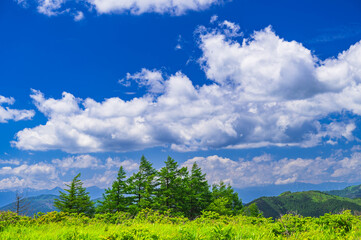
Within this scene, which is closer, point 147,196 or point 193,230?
point 193,230

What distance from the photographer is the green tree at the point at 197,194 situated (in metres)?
48.7

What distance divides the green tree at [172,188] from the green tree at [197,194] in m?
1.73

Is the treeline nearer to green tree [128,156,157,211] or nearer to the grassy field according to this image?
green tree [128,156,157,211]

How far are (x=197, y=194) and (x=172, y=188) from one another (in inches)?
252

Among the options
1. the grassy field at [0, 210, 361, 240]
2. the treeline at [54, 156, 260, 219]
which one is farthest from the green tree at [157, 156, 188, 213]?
the grassy field at [0, 210, 361, 240]

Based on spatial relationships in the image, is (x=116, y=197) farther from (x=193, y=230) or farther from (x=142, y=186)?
(x=193, y=230)

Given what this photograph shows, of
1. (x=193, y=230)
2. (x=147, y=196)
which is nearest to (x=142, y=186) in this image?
(x=147, y=196)

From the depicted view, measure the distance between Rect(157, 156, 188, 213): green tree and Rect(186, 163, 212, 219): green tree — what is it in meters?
1.73

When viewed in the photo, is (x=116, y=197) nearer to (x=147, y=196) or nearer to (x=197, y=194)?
(x=147, y=196)

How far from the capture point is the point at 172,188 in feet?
150

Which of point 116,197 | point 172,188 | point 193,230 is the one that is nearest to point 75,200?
point 116,197

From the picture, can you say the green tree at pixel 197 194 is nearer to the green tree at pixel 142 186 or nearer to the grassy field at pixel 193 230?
the green tree at pixel 142 186

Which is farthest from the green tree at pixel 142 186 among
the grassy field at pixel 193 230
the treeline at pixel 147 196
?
the grassy field at pixel 193 230

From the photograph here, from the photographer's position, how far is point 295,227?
916 centimetres
